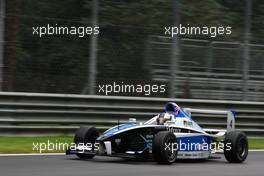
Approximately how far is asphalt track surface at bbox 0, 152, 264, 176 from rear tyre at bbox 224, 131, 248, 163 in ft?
0.48

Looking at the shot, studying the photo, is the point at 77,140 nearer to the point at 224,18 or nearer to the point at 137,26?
the point at 137,26

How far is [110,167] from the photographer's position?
10062mm

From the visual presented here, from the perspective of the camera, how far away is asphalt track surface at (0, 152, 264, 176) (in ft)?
30.5

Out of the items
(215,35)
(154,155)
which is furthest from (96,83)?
(154,155)

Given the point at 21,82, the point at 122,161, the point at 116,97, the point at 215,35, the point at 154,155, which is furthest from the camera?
the point at 215,35

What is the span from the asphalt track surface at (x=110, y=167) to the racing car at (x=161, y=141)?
168mm

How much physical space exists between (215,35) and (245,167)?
7.19 m

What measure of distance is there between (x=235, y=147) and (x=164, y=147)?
185cm

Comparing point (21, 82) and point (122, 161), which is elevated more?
point (21, 82)

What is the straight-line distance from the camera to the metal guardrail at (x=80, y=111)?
14.7m

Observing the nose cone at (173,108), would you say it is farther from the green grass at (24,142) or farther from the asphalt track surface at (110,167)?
the green grass at (24,142)

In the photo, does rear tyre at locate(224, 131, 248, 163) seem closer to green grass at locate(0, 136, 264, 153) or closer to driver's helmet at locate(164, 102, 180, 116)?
driver's helmet at locate(164, 102, 180, 116)

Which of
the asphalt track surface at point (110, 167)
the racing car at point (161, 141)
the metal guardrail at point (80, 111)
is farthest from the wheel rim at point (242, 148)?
the metal guardrail at point (80, 111)

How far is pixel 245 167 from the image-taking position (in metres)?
11.2
